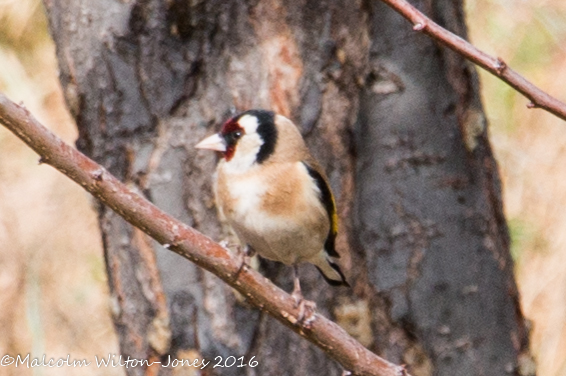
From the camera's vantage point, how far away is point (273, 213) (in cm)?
263

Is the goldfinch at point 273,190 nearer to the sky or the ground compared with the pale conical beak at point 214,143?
nearer to the ground

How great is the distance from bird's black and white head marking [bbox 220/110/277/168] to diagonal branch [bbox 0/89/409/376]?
2.58ft

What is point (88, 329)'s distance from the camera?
444cm

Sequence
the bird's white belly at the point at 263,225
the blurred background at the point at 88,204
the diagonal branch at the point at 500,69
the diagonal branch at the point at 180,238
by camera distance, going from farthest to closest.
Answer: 1. the blurred background at the point at 88,204
2. the bird's white belly at the point at 263,225
3. the diagonal branch at the point at 180,238
4. the diagonal branch at the point at 500,69

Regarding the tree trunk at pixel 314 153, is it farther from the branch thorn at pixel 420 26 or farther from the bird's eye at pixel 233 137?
the branch thorn at pixel 420 26

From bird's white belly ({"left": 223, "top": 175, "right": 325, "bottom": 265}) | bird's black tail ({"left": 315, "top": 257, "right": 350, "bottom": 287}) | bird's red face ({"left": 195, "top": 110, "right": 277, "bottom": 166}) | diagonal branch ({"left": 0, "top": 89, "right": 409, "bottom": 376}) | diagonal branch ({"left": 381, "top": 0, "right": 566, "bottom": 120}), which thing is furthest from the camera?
bird's black tail ({"left": 315, "top": 257, "right": 350, "bottom": 287})

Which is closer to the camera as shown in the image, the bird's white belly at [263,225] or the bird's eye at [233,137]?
the bird's white belly at [263,225]

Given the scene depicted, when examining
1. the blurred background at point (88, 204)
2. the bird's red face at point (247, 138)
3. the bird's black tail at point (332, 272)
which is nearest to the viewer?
the bird's red face at point (247, 138)

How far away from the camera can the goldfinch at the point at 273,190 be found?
2631 millimetres

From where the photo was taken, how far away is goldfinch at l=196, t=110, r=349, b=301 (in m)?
2.63

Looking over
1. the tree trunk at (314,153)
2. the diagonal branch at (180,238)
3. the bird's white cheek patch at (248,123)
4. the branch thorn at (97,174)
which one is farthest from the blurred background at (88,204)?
the branch thorn at (97,174)

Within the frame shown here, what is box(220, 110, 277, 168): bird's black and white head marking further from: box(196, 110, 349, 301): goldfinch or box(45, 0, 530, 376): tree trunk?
box(45, 0, 530, 376): tree trunk

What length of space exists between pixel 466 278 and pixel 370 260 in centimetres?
34

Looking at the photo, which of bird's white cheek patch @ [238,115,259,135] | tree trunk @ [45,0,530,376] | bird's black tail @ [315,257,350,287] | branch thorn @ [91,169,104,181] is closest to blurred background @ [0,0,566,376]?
tree trunk @ [45,0,530,376]
